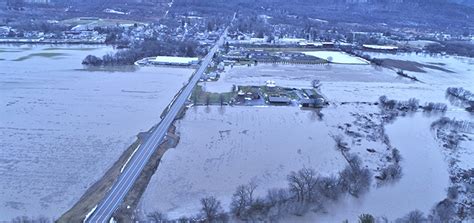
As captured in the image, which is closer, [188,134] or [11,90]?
[188,134]

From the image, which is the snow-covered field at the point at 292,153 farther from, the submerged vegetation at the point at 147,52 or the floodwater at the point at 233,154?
the submerged vegetation at the point at 147,52

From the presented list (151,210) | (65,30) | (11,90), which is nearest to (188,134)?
(151,210)

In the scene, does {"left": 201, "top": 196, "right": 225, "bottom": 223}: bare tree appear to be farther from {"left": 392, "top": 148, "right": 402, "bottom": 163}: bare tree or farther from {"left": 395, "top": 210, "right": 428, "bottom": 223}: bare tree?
{"left": 392, "top": 148, "right": 402, "bottom": 163}: bare tree

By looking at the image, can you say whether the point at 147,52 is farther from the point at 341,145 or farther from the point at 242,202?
the point at 242,202

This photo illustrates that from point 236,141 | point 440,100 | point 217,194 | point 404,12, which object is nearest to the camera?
point 217,194

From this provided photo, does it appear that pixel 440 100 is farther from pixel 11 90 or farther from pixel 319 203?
pixel 11 90

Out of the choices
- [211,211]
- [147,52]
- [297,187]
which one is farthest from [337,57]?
[211,211]
